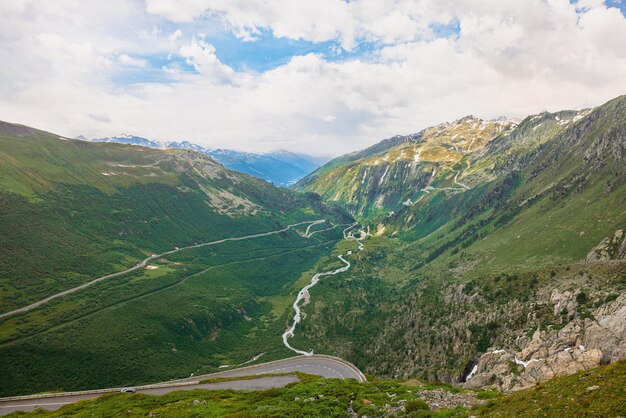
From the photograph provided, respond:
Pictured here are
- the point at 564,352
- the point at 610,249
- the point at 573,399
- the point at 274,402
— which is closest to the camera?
the point at 573,399

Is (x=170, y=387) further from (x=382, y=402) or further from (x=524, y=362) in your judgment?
(x=524, y=362)

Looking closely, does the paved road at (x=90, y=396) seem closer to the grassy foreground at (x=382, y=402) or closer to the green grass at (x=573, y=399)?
the grassy foreground at (x=382, y=402)

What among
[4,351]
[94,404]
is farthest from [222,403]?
[4,351]

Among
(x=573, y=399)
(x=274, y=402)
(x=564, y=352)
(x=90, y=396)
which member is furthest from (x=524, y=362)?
(x=90, y=396)

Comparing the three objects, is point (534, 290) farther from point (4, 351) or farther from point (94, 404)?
point (4, 351)

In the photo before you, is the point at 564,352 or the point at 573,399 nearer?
the point at 573,399

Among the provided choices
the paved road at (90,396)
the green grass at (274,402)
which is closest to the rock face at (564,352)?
the green grass at (274,402)
